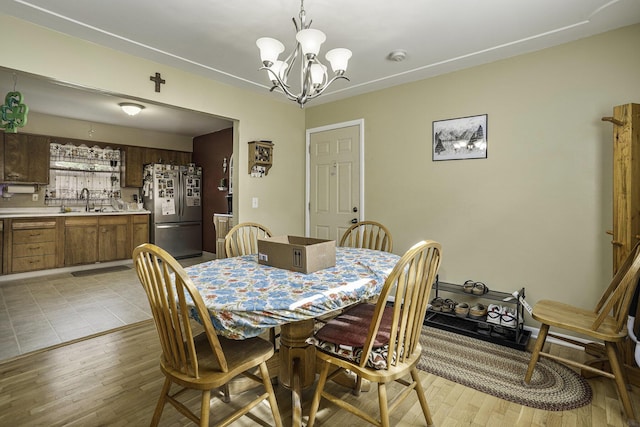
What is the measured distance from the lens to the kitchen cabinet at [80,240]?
4824 millimetres

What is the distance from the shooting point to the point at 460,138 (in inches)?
118

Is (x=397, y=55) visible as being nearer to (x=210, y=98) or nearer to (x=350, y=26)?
(x=350, y=26)

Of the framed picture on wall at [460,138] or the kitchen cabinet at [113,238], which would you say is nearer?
the framed picture on wall at [460,138]

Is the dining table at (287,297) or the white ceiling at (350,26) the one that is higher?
the white ceiling at (350,26)

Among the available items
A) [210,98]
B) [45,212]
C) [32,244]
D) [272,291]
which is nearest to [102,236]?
[32,244]

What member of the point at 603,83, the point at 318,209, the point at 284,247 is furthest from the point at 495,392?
the point at 318,209

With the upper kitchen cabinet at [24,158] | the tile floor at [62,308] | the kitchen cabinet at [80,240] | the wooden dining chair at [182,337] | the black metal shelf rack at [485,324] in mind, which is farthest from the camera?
the kitchen cabinet at [80,240]

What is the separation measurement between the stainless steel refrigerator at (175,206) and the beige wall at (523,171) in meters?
4.15

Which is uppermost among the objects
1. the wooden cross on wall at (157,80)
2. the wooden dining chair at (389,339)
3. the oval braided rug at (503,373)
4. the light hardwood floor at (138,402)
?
the wooden cross on wall at (157,80)

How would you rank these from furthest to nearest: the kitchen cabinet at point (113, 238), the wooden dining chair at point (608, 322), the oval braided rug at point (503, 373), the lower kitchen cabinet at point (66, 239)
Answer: the kitchen cabinet at point (113, 238) → the lower kitchen cabinet at point (66, 239) → the oval braided rug at point (503, 373) → the wooden dining chair at point (608, 322)

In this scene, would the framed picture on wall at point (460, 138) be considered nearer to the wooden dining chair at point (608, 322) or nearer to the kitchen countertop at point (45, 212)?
the wooden dining chair at point (608, 322)

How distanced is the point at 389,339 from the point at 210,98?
9.78 ft

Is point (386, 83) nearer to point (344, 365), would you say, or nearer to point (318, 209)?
point (318, 209)

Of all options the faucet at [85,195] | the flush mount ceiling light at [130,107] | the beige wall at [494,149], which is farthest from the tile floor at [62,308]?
the flush mount ceiling light at [130,107]
